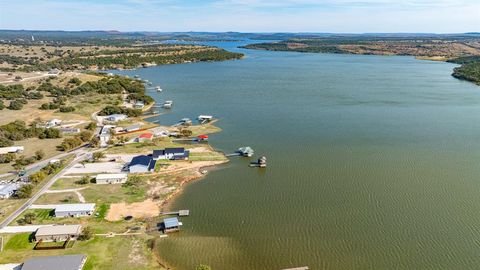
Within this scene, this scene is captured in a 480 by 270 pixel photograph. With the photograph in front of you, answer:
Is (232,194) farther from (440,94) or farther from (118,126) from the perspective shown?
(440,94)

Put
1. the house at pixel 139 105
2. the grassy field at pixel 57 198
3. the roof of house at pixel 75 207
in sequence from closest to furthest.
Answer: the roof of house at pixel 75 207
the grassy field at pixel 57 198
the house at pixel 139 105

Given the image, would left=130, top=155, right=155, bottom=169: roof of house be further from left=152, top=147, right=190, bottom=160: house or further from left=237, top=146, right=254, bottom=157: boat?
left=237, top=146, right=254, bottom=157: boat

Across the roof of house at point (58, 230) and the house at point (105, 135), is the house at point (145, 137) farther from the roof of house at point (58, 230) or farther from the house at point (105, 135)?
the roof of house at point (58, 230)

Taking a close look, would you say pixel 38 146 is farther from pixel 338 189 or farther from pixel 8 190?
pixel 338 189

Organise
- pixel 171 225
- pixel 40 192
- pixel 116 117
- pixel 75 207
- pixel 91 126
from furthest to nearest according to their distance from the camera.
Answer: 1. pixel 116 117
2. pixel 91 126
3. pixel 40 192
4. pixel 75 207
5. pixel 171 225

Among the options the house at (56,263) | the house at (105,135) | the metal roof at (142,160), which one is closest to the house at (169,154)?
the metal roof at (142,160)

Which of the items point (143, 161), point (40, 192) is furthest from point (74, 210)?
point (143, 161)
